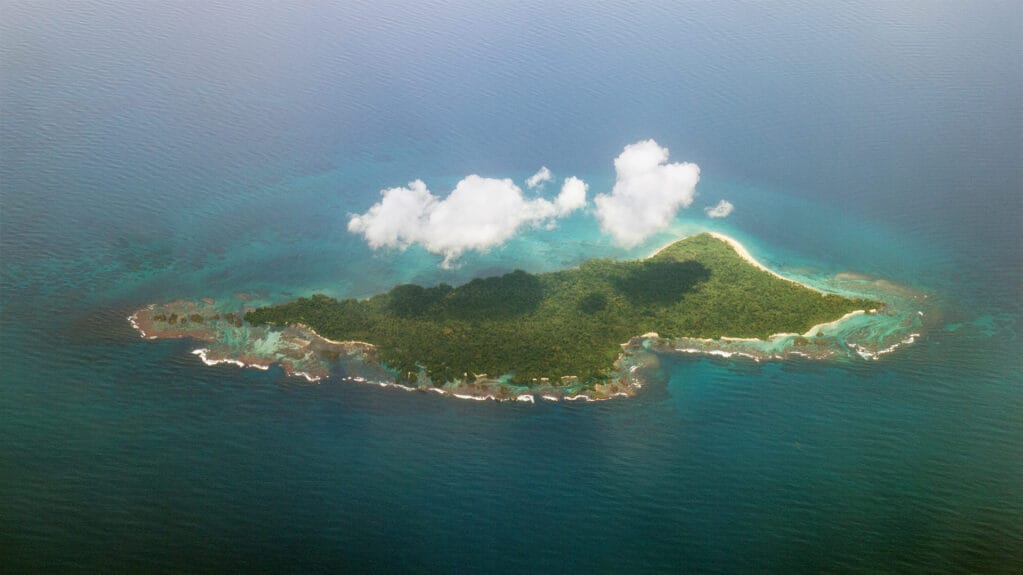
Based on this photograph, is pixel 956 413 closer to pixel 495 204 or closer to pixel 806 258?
pixel 806 258

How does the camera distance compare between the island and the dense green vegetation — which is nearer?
the island

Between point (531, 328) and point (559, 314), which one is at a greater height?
point (559, 314)

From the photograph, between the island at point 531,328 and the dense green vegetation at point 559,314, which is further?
the dense green vegetation at point 559,314

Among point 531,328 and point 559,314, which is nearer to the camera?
point 531,328
